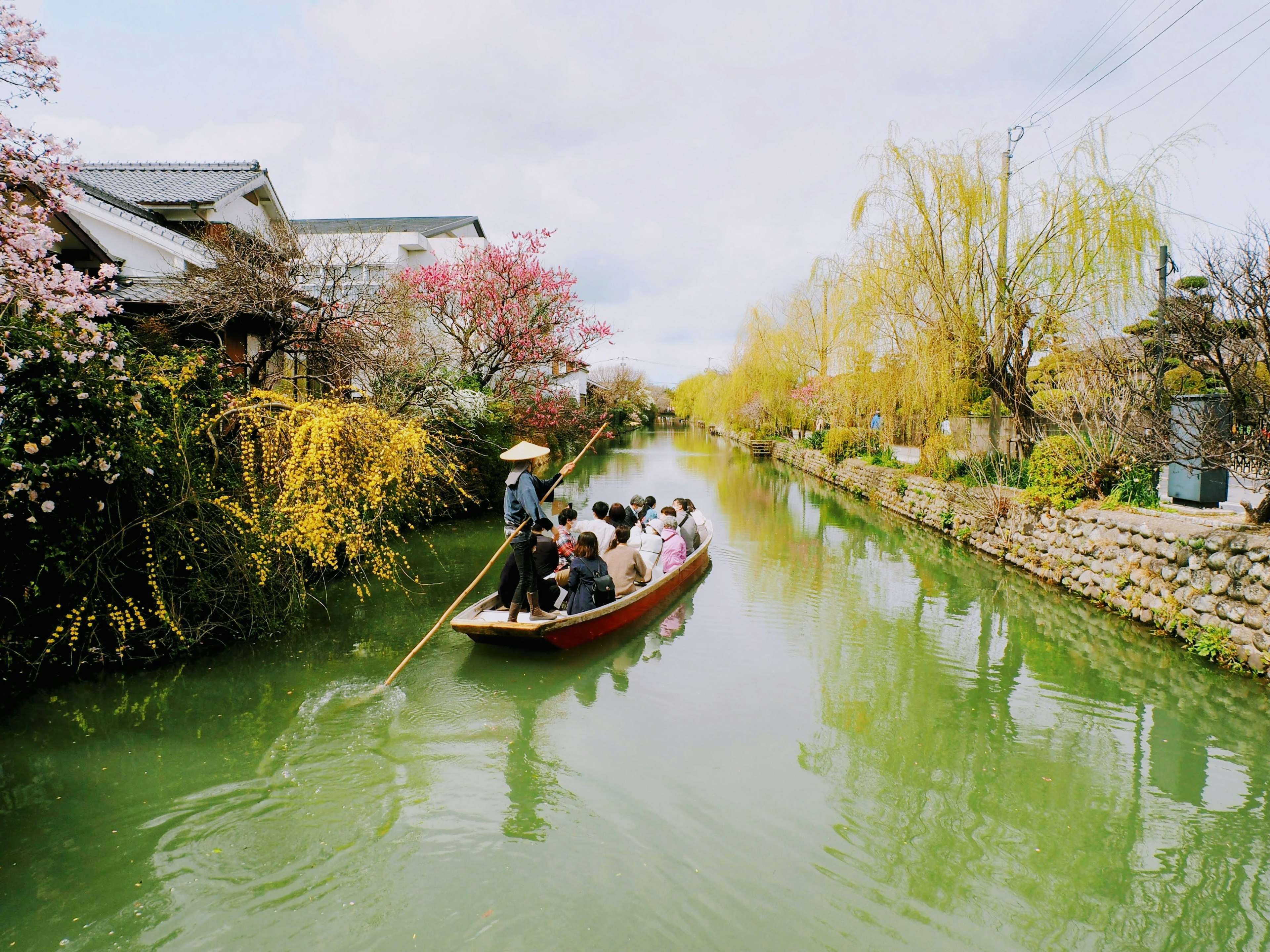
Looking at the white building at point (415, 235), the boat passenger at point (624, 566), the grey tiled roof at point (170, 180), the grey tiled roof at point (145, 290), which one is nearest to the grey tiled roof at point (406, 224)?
the white building at point (415, 235)

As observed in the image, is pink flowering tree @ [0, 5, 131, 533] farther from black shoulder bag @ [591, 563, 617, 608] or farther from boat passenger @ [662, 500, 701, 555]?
boat passenger @ [662, 500, 701, 555]

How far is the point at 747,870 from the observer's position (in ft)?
12.8

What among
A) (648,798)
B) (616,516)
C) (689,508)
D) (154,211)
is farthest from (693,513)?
(154,211)

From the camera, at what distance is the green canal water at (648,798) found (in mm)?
3529

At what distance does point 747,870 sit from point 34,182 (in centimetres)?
682

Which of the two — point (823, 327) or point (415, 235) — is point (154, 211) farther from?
point (823, 327)

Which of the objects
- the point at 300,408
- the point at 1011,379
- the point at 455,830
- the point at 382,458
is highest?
the point at 1011,379

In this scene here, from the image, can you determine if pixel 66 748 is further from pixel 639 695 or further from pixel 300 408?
pixel 639 695

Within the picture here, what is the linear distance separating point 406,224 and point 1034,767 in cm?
2760

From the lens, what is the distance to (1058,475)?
10609 millimetres

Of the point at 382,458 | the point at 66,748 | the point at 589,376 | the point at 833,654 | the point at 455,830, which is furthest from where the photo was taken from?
the point at 589,376

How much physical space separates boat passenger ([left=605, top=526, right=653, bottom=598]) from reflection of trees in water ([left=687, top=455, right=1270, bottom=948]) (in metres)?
2.01

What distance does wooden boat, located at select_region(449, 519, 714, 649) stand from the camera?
21.2 feet

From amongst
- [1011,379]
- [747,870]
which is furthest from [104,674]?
[1011,379]
